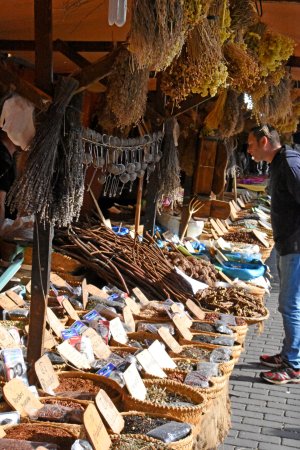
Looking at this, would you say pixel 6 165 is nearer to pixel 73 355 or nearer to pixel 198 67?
pixel 198 67

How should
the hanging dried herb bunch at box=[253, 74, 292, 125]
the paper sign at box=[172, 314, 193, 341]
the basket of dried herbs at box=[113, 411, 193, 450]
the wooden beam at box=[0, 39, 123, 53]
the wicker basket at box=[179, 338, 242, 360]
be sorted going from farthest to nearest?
1. the hanging dried herb bunch at box=[253, 74, 292, 125]
2. the wooden beam at box=[0, 39, 123, 53]
3. the paper sign at box=[172, 314, 193, 341]
4. the wicker basket at box=[179, 338, 242, 360]
5. the basket of dried herbs at box=[113, 411, 193, 450]

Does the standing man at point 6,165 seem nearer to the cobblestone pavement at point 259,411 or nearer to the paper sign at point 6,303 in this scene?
the paper sign at point 6,303

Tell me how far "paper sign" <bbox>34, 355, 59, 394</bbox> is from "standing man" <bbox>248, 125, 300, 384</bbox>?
217 cm

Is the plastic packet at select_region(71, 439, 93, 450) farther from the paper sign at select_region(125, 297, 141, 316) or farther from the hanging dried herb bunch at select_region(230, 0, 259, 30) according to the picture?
the hanging dried herb bunch at select_region(230, 0, 259, 30)

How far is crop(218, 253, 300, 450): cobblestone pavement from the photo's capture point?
12.1 ft

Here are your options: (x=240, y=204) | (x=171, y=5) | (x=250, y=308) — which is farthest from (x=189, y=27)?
(x=240, y=204)

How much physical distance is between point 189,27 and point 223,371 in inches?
71.2

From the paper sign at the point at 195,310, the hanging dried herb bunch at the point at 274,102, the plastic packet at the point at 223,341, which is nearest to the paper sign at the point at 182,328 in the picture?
the plastic packet at the point at 223,341

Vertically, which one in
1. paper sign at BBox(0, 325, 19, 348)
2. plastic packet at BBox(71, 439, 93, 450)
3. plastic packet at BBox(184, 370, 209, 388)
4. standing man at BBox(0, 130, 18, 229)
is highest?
standing man at BBox(0, 130, 18, 229)

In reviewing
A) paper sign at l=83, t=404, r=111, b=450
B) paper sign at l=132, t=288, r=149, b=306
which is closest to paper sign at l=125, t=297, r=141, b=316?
paper sign at l=132, t=288, r=149, b=306

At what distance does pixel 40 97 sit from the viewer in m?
2.90

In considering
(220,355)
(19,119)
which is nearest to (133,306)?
(220,355)

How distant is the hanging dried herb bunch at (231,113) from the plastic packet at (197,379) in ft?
12.4

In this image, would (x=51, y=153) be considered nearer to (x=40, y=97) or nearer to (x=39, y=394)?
(x=40, y=97)
